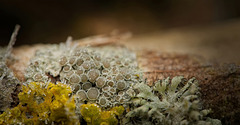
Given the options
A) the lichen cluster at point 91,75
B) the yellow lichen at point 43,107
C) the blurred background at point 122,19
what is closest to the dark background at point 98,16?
the blurred background at point 122,19

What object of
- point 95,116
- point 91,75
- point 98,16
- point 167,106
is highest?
point 98,16

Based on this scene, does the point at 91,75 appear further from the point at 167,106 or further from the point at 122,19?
the point at 122,19

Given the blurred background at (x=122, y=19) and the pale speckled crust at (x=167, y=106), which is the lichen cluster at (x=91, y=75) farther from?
the blurred background at (x=122, y=19)

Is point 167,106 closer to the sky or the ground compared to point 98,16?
closer to the ground

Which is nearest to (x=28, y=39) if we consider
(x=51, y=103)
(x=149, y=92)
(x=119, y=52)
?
(x=119, y=52)

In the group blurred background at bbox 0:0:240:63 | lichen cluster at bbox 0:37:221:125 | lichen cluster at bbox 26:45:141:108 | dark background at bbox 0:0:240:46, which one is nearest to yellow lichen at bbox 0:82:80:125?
lichen cluster at bbox 0:37:221:125

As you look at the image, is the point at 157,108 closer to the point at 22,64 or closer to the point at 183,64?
the point at 183,64

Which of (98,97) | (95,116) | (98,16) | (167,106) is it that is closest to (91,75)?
(98,97)
